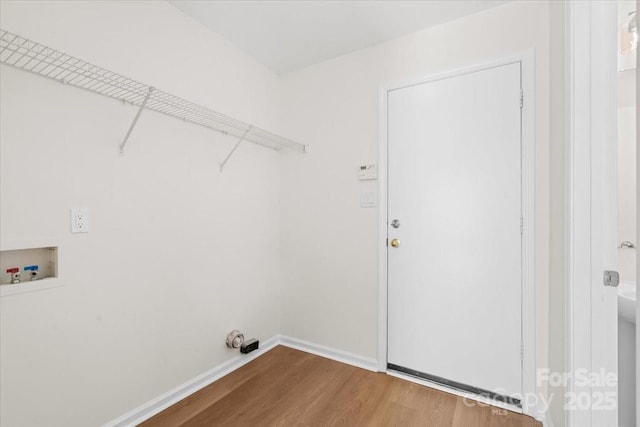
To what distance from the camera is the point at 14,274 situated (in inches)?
49.1

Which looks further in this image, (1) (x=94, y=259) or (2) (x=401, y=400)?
(2) (x=401, y=400)

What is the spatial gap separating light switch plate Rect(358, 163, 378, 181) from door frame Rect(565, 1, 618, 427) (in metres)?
1.19

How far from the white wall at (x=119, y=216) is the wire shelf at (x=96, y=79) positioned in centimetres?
5

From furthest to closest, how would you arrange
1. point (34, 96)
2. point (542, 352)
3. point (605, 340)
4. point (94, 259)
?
point (542, 352) < point (94, 259) < point (34, 96) < point (605, 340)

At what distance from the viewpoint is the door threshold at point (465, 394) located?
5.73 ft

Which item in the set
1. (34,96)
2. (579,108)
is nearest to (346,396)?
(579,108)

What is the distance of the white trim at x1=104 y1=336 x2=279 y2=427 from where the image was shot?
159cm

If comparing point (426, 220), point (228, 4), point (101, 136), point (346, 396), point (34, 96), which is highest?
point (228, 4)

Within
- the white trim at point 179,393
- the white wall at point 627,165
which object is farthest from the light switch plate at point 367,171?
the white trim at point 179,393

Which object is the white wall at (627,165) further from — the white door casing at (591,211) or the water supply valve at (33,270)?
the water supply valve at (33,270)

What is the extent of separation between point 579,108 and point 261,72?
216cm

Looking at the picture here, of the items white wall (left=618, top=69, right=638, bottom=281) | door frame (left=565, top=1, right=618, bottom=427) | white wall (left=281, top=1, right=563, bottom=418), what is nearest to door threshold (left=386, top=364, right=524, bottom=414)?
white wall (left=281, top=1, right=563, bottom=418)

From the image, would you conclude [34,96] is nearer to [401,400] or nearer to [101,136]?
[101,136]

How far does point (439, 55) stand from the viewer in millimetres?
1995
